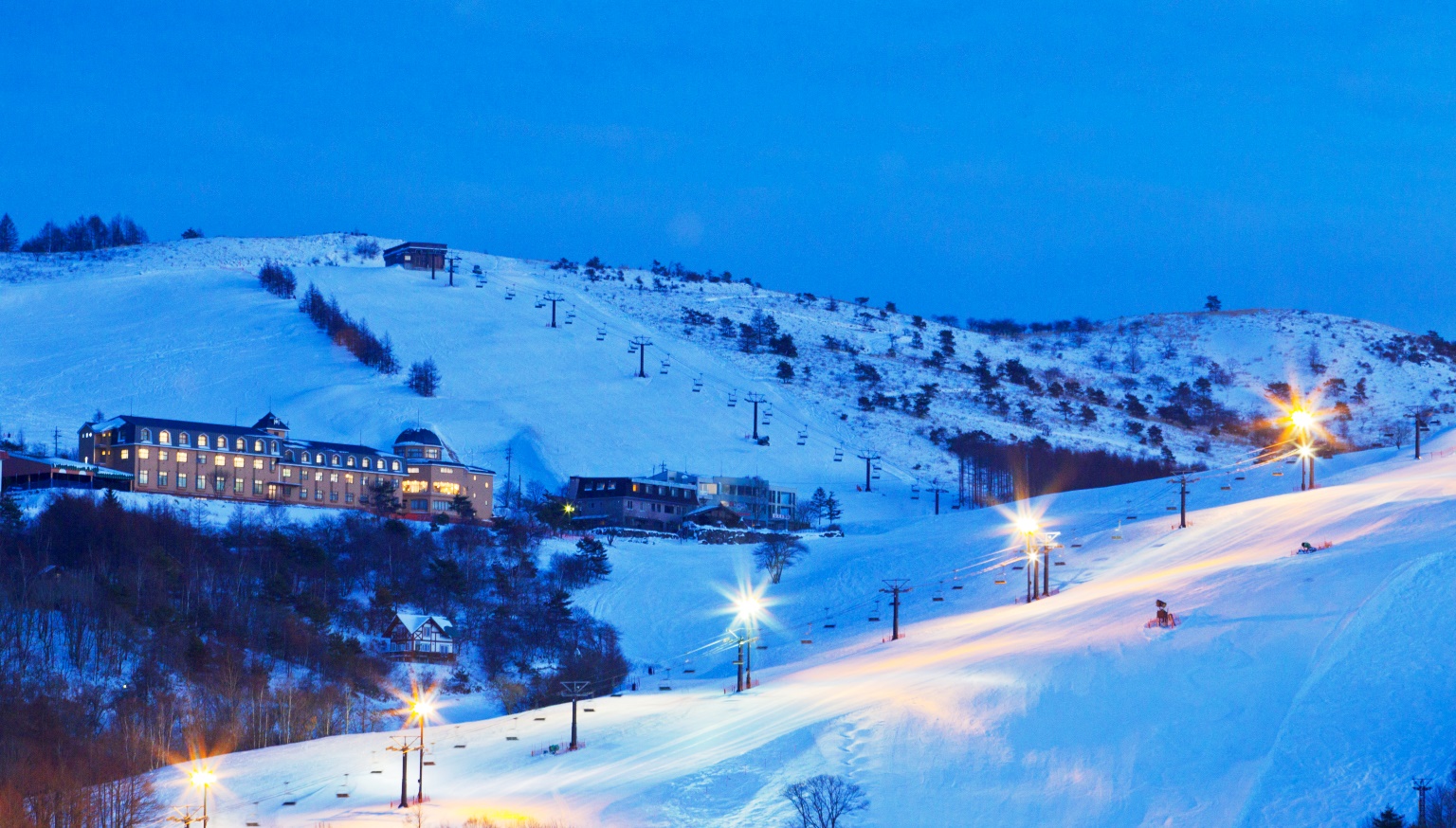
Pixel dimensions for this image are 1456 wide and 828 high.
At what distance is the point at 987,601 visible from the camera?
64.6m

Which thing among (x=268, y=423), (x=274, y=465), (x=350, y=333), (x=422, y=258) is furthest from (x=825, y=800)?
(x=422, y=258)

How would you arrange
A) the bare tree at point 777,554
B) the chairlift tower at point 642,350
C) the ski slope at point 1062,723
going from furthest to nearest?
the chairlift tower at point 642,350, the bare tree at point 777,554, the ski slope at point 1062,723

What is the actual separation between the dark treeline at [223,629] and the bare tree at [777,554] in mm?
8360

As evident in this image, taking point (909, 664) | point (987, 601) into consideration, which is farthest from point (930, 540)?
point (909, 664)

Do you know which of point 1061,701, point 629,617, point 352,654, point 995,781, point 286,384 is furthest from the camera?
point 286,384

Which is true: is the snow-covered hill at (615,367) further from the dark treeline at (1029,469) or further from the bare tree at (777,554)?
the bare tree at (777,554)

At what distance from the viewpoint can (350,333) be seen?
123750 millimetres

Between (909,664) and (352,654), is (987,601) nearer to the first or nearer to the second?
(909,664)

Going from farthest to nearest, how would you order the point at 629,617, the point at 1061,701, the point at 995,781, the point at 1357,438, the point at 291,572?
the point at 1357,438, the point at 629,617, the point at 291,572, the point at 1061,701, the point at 995,781

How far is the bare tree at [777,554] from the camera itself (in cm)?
7975

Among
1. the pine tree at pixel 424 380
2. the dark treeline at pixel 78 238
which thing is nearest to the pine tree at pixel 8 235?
the dark treeline at pixel 78 238

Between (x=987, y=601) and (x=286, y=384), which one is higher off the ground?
(x=286, y=384)

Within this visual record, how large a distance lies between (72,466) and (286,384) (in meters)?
36.2

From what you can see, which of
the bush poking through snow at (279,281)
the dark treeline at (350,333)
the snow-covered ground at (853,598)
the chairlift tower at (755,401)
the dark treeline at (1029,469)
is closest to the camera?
the snow-covered ground at (853,598)
